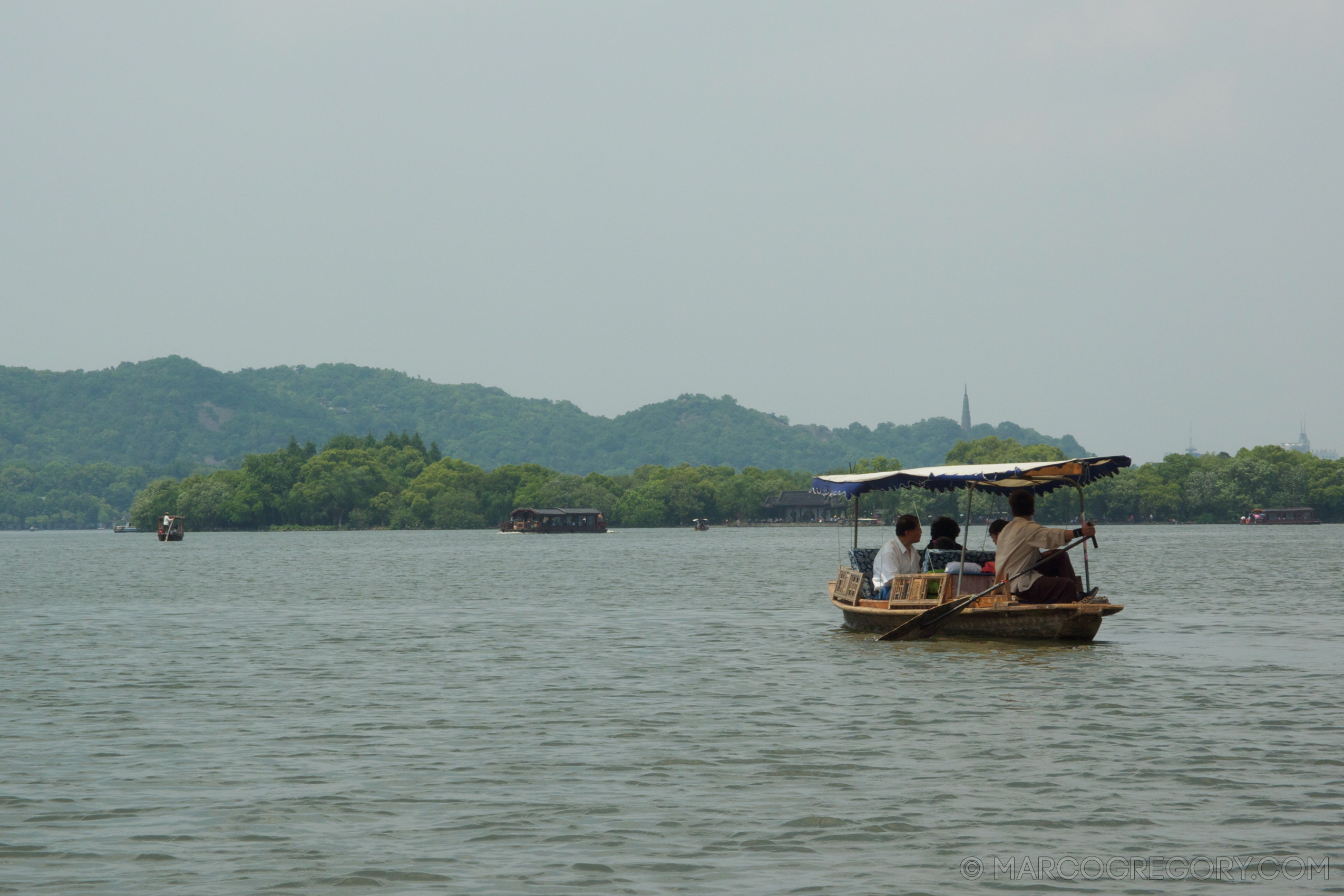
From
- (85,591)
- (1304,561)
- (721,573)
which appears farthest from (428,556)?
(1304,561)

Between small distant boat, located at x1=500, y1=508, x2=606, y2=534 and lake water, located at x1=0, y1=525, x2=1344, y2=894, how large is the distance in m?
148

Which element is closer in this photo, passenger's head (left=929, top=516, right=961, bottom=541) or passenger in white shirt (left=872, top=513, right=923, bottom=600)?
passenger in white shirt (left=872, top=513, right=923, bottom=600)

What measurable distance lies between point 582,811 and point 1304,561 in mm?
64645

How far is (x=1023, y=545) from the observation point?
24.1m

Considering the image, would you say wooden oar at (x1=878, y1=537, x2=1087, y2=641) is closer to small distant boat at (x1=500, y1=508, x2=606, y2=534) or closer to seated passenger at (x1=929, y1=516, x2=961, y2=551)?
seated passenger at (x1=929, y1=516, x2=961, y2=551)

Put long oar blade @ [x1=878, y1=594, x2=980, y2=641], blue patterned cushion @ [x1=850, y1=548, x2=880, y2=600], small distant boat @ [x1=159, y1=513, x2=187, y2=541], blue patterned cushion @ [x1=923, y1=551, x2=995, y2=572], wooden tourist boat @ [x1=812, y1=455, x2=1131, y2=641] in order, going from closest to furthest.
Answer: wooden tourist boat @ [x1=812, y1=455, x2=1131, y2=641], long oar blade @ [x1=878, y1=594, x2=980, y2=641], blue patterned cushion @ [x1=923, y1=551, x2=995, y2=572], blue patterned cushion @ [x1=850, y1=548, x2=880, y2=600], small distant boat @ [x1=159, y1=513, x2=187, y2=541]

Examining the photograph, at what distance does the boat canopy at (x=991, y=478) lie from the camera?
984 inches

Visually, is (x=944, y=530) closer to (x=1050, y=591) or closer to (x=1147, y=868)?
(x=1050, y=591)

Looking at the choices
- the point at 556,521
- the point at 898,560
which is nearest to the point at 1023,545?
the point at 898,560

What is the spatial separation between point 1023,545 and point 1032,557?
12.7 inches

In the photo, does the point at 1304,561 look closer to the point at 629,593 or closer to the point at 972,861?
the point at 629,593

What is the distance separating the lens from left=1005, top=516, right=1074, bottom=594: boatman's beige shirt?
23.8 metres

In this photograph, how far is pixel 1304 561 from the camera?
67750 millimetres

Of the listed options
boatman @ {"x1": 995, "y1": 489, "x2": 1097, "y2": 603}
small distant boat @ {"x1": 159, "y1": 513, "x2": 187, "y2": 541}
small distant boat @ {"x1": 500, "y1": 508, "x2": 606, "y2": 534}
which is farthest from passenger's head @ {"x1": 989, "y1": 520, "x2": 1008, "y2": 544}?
small distant boat @ {"x1": 500, "y1": 508, "x2": 606, "y2": 534}
